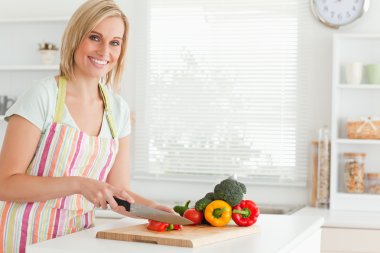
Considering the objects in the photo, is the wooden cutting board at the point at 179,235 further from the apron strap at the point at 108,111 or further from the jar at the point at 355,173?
the jar at the point at 355,173

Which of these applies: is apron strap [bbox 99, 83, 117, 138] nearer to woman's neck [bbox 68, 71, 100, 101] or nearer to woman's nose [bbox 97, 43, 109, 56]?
woman's neck [bbox 68, 71, 100, 101]

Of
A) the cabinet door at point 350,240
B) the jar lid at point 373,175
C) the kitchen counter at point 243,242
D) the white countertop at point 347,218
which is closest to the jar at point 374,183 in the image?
the jar lid at point 373,175

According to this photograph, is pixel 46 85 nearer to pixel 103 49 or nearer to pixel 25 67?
pixel 103 49

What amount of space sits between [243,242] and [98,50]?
77 centimetres

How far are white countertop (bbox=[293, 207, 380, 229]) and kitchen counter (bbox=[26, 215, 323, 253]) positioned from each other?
42.4 inches

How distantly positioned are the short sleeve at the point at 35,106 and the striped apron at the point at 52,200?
1.7 inches

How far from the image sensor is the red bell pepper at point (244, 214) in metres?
2.30

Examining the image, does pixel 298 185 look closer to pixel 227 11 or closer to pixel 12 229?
pixel 227 11

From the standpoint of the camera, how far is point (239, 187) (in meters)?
2.32

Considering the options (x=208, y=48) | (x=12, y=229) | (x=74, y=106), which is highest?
(x=208, y=48)

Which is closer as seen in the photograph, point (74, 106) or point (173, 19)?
point (74, 106)

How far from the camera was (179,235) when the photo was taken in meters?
2.04

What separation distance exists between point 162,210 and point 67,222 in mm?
325

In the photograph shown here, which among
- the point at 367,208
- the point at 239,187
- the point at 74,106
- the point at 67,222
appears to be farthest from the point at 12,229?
the point at 367,208
